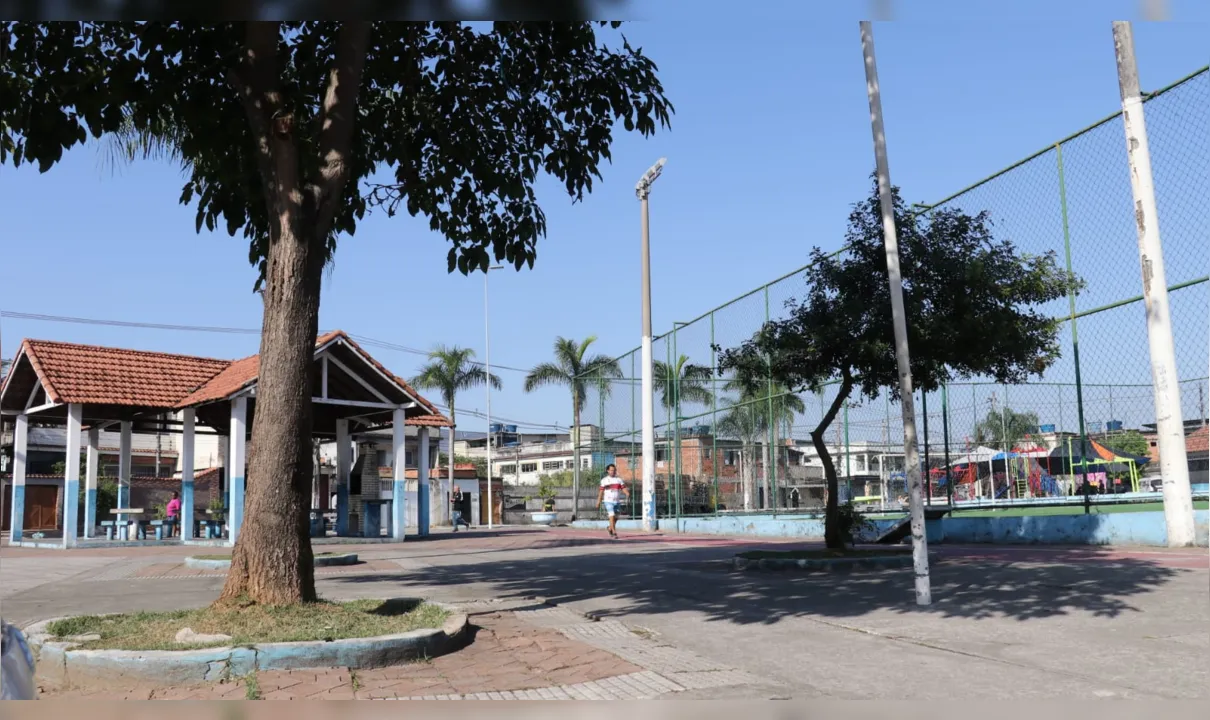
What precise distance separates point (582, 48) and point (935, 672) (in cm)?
651

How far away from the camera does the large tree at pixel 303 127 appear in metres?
7.54

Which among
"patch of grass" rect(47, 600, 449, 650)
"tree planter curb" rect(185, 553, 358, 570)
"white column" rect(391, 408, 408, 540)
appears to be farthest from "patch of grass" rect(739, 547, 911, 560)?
"white column" rect(391, 408, 408, 540)

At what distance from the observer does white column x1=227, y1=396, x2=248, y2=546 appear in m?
20.2

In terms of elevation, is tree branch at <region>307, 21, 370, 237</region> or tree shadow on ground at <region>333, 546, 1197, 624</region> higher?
tree branch at <region>307, 21, 370, 237</region>

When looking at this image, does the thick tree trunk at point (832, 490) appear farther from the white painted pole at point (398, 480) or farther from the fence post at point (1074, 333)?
the white painted pole at point (398, 480)

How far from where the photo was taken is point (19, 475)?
918 inches

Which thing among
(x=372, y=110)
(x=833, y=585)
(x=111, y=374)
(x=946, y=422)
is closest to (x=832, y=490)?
(x=833, y=585)

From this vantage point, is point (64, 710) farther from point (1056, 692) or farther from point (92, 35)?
point (92, 35)

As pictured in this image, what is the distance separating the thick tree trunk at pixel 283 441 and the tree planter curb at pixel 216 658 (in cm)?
122

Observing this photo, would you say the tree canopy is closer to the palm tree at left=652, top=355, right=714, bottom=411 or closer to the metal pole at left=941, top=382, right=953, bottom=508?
the metal pole at left=941, top=382, right=953, bottom=508

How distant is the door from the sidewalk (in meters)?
36.8

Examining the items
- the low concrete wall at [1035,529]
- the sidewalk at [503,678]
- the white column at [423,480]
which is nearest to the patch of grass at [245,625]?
the sidewalk at [503,678]

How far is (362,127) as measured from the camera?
33.7ft

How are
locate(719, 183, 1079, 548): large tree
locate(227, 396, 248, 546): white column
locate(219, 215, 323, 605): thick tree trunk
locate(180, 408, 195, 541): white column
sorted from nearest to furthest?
locate(219, 215, 323, 605): thick tree trunk, locate(719, 183, 1079, 548): large tree, locate(227, 396, 248, 546): white column, locate(180, 408, 195, 541): white column
